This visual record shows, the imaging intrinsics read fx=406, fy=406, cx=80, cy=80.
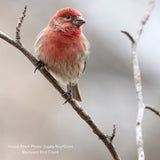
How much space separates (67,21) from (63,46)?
448 mm

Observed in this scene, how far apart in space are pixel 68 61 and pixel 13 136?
8.12ft

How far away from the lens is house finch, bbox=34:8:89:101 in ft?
18.1

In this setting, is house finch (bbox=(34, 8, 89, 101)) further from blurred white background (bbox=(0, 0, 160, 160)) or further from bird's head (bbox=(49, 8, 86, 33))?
blurred white background (bbox=(0, 0, 160, 160))

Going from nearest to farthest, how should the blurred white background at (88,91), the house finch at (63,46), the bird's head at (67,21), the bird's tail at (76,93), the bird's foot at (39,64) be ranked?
1. the bird's foot at (39,64)
2. the house finch at (63,46)
3. the bird's head at (67,21)
4. the bird's tail at (76,93)
5. the blurred white background at (88,91)

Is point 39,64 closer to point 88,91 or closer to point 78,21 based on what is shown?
point 78,21

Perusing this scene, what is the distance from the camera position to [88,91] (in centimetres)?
970

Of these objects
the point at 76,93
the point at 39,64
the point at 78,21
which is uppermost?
the point at 78,21

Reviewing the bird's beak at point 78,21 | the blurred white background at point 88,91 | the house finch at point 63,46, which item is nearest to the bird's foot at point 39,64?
the house finch at point 63,46

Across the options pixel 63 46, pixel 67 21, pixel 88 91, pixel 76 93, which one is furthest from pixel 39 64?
pixel 88 91

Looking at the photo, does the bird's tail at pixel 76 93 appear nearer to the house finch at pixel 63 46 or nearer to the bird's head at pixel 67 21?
the house finch at pixel 63 46

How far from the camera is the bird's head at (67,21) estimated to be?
18.7 feet

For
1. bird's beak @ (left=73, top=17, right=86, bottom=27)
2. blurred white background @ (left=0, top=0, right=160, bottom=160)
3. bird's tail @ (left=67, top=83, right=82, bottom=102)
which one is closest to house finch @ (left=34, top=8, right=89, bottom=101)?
bird's beak @ (left=73, top=17, right=86, bottom=27)

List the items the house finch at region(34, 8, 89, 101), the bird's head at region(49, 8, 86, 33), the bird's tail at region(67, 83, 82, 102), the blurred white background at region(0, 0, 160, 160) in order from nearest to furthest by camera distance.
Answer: the house finch at region(34, 8, 89, 101) → the bird's head at region(49, 8, 86, 33) → the bird's tail at region(67, 83, 82, 102) → the blurred white background at region(0, 0, 160, 160)

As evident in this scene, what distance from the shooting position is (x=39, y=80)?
29.9 feet
